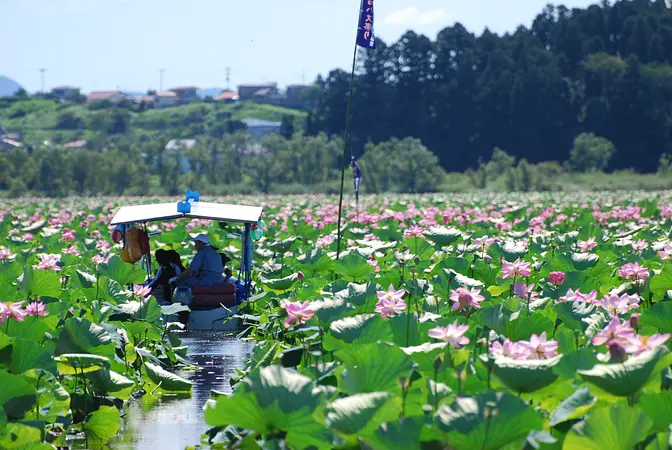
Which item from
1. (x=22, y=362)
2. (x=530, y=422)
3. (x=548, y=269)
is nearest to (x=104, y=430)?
(x=22, y=362)

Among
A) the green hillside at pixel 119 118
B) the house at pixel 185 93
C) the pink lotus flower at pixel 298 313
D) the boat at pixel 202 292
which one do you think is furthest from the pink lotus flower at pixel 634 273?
the house at pixel 185 93

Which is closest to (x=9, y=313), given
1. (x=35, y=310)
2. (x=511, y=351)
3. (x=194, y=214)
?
(x=35, y=310)

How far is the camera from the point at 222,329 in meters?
10.2

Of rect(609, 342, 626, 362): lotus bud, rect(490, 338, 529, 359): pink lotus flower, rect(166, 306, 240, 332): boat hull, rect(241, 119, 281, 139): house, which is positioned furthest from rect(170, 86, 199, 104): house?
rect(609, 342, 626, 362): lotus bud

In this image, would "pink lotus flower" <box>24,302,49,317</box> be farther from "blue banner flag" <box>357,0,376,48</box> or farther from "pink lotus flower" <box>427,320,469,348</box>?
"blue banner flag" <box>357,0,376,48</box>

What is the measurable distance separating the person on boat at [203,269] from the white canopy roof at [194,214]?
0.26 m

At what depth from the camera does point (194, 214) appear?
985cm

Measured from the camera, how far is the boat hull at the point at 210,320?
10.1 metres

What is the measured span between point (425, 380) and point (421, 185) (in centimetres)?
4815

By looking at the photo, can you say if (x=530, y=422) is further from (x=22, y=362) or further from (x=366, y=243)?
(x=366, y=243)

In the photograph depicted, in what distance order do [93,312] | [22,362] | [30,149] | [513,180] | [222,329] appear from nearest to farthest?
1. [22,362]
2. [93,312]
3. [222,329]
4. [513,180]
5. [30,149]

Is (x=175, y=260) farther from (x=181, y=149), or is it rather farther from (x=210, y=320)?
(x=181, y=149)

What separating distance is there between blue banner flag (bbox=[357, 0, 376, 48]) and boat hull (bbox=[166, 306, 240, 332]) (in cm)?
272

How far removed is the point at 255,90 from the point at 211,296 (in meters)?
143
